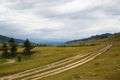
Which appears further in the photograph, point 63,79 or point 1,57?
point 1,57

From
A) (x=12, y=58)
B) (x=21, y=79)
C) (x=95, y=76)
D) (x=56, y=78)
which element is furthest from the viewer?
(x=12, y=58)

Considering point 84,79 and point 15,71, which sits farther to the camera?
point 15,71

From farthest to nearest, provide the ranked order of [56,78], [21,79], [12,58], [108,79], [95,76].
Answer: [12,58]
[21,79]
[56,78]
[95,76]
[108,79]

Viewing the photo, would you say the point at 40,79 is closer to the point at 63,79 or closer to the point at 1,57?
the point at 63,79

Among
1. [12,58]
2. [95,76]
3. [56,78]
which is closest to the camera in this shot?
[95,76]

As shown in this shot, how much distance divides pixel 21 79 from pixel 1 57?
10301cm

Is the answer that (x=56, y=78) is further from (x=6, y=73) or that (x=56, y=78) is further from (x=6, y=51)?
(x=6, y=51)

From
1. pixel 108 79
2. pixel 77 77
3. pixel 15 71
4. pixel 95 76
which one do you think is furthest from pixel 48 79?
pixel 15 71

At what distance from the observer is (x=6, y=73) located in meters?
69.6

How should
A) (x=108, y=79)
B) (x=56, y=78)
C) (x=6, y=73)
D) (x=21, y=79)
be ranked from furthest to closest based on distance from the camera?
(x=6, y=73), (x=21, y=79), (x=56, y=78), (x=108, y=79)

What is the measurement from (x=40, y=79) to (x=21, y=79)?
5.36m

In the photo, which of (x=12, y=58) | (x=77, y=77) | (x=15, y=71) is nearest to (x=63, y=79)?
(x=77, y=77)

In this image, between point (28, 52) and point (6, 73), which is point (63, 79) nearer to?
point (6, 73)

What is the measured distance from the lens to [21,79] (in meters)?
56.8
